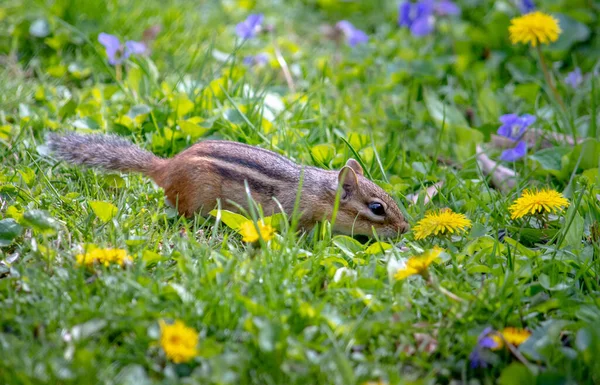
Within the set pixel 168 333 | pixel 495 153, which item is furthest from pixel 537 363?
pixel 495 153

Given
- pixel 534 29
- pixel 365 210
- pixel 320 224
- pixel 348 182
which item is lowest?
pixel 320 224

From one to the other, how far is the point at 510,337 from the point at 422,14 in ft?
12.8

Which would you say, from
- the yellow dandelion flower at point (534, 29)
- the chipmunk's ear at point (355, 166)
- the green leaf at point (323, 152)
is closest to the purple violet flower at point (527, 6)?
the yellow dandelion flower at point (534, 29)

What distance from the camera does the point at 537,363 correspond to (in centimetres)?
267

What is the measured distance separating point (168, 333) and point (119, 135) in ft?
7.36

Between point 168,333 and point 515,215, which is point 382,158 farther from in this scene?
point 168,333

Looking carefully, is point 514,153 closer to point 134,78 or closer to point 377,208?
point 377,208

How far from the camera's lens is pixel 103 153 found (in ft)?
12.8

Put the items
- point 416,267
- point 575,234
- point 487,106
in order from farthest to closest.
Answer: point 487,106, point 575,234, point 416,267

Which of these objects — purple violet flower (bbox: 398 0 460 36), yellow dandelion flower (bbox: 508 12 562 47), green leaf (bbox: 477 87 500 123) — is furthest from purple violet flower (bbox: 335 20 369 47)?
yellow dandelion flower (bbox: 508 12 562 47)

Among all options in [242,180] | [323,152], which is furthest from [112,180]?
[323,152]

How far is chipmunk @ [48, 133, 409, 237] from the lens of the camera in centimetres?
382

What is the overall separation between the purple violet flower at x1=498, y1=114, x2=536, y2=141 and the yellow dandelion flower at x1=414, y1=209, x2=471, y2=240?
1.21 meters

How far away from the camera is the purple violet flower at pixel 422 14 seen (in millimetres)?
5977
